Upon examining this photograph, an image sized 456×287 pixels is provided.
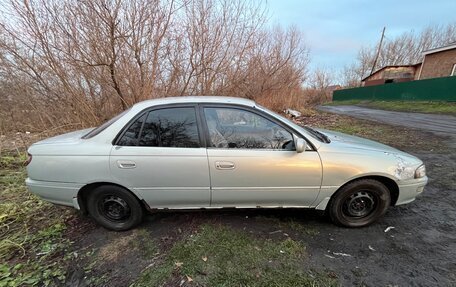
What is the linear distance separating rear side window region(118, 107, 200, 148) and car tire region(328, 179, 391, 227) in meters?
1.82

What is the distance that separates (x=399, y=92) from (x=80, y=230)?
27.6 meters

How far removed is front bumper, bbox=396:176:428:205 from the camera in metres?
2.73

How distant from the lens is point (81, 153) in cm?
260

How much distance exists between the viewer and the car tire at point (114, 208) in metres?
2.73

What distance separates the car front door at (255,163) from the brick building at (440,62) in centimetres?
2691

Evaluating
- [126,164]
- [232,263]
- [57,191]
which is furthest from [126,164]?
[232,263]

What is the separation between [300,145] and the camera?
2.48 meters

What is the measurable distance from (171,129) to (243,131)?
849 millimetres

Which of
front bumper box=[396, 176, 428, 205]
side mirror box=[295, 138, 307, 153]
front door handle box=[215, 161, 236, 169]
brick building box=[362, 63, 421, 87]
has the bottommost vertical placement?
front bumper box=[396, 176, 428, 205]

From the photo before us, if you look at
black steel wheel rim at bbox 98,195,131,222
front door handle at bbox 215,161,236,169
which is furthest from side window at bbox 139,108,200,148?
black steel wheel rim at bbox 98,195,131,222

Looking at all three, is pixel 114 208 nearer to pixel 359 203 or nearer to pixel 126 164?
pixel 126 164

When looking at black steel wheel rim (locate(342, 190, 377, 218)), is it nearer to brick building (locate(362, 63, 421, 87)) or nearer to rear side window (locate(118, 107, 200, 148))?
rear side window (locate(118, 107, 200, 148))

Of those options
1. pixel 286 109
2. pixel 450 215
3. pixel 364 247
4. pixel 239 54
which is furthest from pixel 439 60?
pixel 364 247

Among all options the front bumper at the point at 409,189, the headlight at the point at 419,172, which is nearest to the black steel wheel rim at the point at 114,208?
the front bumper at the point at 409,189
